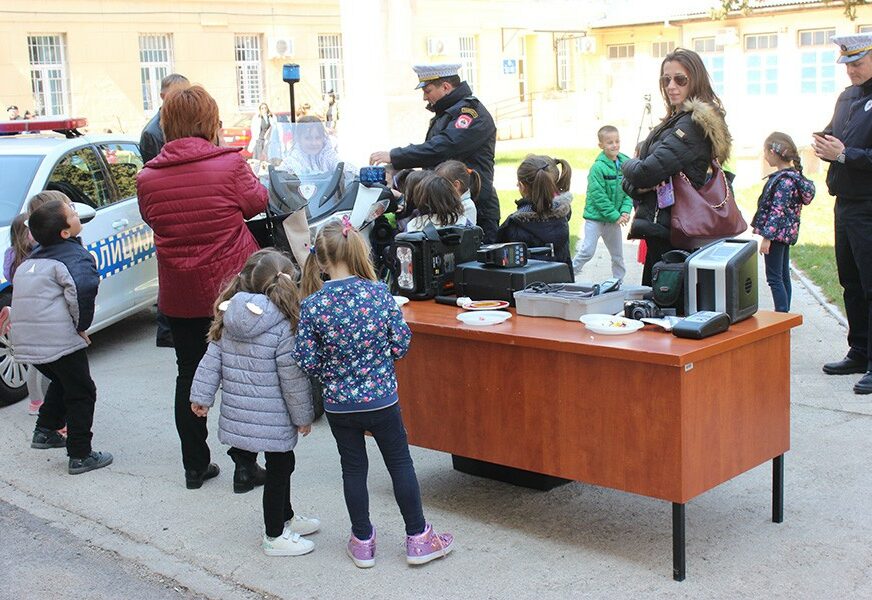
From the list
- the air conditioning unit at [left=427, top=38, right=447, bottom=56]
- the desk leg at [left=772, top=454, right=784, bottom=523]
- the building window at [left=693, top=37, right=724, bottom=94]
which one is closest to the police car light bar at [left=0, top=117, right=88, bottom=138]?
the desk leg at [left=772, top=454, right=784, bottom=523]

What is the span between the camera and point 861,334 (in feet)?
24.1

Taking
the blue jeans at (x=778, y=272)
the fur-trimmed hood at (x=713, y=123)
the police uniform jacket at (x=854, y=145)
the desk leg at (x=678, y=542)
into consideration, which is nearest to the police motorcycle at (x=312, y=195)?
the fur-trimmed hood at (x=713, y=123)

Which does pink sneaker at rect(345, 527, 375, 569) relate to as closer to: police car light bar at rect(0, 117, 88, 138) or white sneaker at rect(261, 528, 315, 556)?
white sneaker at rect(261, 528, 315, 556)

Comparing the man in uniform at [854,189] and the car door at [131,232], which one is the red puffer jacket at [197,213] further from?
the man in uniform at [854,189]

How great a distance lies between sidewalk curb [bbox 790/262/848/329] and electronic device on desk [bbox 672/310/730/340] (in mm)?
4661

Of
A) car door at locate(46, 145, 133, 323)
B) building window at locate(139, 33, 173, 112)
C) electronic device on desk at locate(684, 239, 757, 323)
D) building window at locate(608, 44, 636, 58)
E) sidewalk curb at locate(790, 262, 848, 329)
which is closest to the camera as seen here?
electronic device on desk at locate(684, 239, 757, 323)

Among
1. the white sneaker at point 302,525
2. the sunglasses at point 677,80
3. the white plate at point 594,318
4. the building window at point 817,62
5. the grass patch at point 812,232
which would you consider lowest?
the white sneaker at point 302,525

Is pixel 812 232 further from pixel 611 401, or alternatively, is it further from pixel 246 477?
pixel 611 401

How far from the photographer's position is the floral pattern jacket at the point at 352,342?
4398 mm

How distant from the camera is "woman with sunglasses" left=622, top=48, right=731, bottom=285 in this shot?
6.02m

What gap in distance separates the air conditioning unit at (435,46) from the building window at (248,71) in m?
6.26

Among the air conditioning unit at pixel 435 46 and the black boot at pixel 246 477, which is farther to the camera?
the air conditioning unit at pixel 435 46

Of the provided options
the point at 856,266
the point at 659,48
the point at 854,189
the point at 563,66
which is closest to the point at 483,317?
the point at 854,189

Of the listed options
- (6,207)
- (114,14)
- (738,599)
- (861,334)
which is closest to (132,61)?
(114,14)
